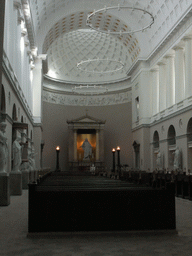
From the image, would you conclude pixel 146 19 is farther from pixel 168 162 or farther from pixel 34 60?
pixel 168 162

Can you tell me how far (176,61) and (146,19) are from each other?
6.66 meters

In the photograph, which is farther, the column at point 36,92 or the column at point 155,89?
the column at point 155,89

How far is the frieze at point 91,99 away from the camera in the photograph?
36.1 m

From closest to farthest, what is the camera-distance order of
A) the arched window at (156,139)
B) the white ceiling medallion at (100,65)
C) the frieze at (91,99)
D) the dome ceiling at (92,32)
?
the dome ceiling at (92,32) < the arched window at (156,139) < the frieze at (91,99) < the white ceiling medallion at (100,65)

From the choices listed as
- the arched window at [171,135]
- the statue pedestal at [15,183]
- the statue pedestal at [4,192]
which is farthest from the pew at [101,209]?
Result: the arched window at [171,135]

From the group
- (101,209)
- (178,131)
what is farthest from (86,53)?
(101,209)

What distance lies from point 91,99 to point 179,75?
1423 centimetres

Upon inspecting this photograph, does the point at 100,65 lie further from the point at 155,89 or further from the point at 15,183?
the point at 15,183

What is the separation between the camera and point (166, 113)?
26438mm

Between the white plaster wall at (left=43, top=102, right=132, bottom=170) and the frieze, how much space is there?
0.47 m

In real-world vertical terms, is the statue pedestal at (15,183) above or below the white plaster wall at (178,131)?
below

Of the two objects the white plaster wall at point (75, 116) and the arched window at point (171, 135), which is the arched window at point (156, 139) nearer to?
the arched window at point (171, 135)

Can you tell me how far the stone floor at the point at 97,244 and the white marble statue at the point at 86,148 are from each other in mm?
27575

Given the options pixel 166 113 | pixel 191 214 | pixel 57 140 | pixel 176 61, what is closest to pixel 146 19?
pixel 176 61
